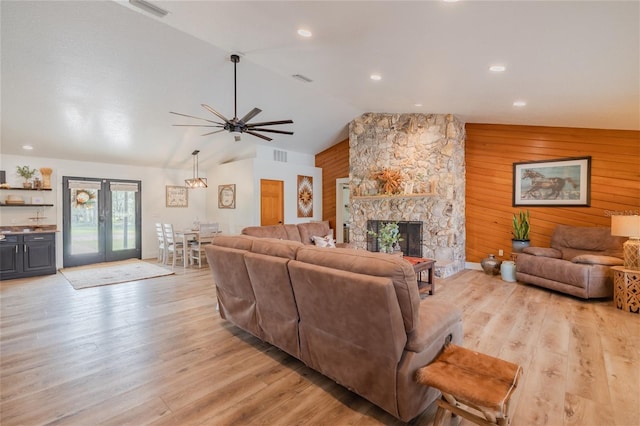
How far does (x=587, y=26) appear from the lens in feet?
8.00

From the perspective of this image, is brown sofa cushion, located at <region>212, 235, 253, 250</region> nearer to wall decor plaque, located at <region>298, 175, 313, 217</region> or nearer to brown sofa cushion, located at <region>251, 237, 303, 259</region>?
brown sofa cushion, located at <region>251, 237, 303, 259</region>

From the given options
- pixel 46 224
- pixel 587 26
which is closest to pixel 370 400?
pixel 587 26

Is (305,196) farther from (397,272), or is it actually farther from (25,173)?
(397,272)

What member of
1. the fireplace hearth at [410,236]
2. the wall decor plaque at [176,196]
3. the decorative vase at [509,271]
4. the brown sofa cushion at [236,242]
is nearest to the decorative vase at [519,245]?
the decorative vase at [509,271]

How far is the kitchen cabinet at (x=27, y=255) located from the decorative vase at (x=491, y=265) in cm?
874

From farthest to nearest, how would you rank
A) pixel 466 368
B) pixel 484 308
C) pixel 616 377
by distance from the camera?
pixel 484 308
pixel 616 377
pixel 466 368

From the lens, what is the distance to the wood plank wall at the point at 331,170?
8.42 m

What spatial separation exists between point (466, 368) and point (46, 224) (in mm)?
8477

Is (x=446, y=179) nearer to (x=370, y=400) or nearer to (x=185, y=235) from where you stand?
(x=370, y=400)

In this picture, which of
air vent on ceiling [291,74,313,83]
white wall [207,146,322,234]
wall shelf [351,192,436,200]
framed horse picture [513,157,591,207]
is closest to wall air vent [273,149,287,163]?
white wall [207,146,322,234]

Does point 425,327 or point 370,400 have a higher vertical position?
point 425,327

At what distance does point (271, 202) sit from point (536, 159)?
5765 mm

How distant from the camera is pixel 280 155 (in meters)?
7.95

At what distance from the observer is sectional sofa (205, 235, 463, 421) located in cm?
178
